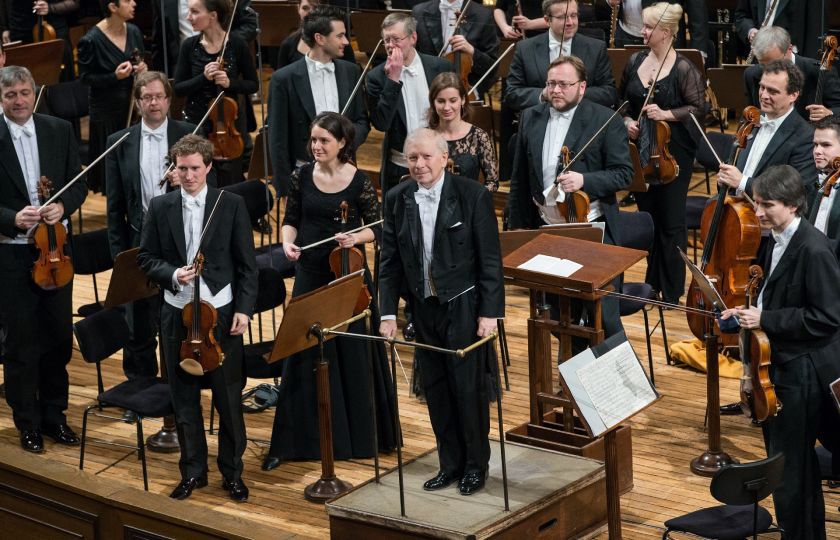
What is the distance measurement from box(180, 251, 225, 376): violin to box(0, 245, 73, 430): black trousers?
1.04 metres

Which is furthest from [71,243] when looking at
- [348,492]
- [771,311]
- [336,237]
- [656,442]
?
[771,311]

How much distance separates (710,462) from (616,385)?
1.14m

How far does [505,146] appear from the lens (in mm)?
9023

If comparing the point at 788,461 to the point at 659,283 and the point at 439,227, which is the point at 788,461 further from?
the point at 659,283

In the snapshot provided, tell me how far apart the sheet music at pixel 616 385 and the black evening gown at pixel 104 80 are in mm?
4277

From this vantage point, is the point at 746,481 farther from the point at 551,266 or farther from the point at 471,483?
the point at 551,266

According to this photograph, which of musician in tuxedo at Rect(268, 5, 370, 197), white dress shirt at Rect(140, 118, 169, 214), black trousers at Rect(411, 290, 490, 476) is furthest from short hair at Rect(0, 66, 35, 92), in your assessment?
black trousers at Rect(411, 290, 490, 476)

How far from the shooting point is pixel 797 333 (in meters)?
4.98

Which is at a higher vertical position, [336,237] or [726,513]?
[336,237]

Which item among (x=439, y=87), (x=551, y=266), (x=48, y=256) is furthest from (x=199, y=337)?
(x=439, y=87)

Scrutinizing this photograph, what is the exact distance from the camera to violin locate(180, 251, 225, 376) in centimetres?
561

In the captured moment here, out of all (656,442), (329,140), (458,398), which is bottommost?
(656,442)

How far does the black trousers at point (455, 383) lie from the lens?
522 centimetres

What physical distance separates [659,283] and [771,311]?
2666 mm
